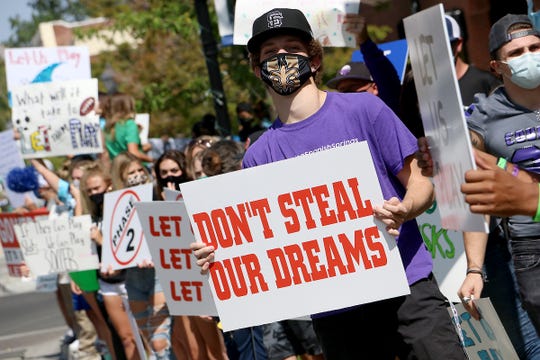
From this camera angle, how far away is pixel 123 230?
861 centimetres

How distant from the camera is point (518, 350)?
236 inches

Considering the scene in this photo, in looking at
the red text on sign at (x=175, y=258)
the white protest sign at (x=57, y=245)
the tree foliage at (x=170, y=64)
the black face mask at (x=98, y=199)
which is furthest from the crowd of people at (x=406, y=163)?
the tree foliage at (x=170, y=64)

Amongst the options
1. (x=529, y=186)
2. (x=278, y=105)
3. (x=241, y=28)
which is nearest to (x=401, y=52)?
(x=241, y=28)

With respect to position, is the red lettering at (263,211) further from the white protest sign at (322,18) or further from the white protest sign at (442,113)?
the white protest sign at (322,18)

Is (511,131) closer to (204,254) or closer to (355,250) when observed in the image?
(355,250)

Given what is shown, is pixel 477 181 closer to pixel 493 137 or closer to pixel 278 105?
pixel 278 105

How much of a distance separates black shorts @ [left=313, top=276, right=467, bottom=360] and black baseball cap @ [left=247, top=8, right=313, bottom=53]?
118 centimetres

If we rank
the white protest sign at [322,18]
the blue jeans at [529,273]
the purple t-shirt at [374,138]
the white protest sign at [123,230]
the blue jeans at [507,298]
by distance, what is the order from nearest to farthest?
the purple t-shirt at [374,138], the blue jeans at [529,273], the blue jeans at [507,298], the white protest sign at [322,18], the white protest sign at [123,230]

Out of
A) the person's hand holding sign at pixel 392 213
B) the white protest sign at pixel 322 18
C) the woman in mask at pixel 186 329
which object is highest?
the white protest sign at pixel 322 18

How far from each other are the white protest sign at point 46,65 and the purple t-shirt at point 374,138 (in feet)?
23.2

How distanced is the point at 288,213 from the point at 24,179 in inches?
364

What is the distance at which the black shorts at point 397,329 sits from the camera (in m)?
4.59

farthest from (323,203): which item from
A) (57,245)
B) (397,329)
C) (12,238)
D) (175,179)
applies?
(12,238)

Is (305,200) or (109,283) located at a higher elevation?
(305,200)
